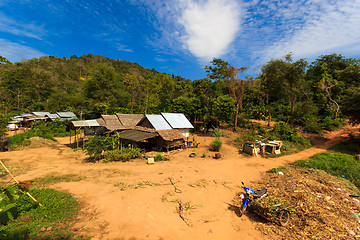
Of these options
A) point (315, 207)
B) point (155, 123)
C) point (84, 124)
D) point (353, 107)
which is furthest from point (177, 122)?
point (353, 107)

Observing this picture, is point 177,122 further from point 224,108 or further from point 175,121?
point 224,108

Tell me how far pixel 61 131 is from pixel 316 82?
1743 inches

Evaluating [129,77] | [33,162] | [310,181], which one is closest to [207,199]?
[310,181]

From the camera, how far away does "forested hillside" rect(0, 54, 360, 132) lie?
22812 millimetres

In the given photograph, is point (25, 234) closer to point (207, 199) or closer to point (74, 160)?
point (207, 199)

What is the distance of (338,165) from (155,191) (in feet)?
45.6

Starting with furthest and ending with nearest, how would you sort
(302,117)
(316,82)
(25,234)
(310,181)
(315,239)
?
(316,82), (302,117), (310,181), (315,239), (25,234)

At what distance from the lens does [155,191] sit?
795cm

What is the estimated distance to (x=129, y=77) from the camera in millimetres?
37812

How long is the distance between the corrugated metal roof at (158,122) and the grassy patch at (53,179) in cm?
875

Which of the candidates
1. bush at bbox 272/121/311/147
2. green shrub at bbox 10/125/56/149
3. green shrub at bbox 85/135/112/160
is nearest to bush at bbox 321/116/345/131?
bush at bbox 272/121/311/147

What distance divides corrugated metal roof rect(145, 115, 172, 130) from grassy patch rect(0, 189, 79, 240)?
10875 mm

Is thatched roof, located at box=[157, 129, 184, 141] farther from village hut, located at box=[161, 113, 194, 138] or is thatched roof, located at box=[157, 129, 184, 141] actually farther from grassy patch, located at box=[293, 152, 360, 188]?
grassy patch, located at box=[293, 152, 360, 188]

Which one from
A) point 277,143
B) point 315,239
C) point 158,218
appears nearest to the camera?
point 315,239
